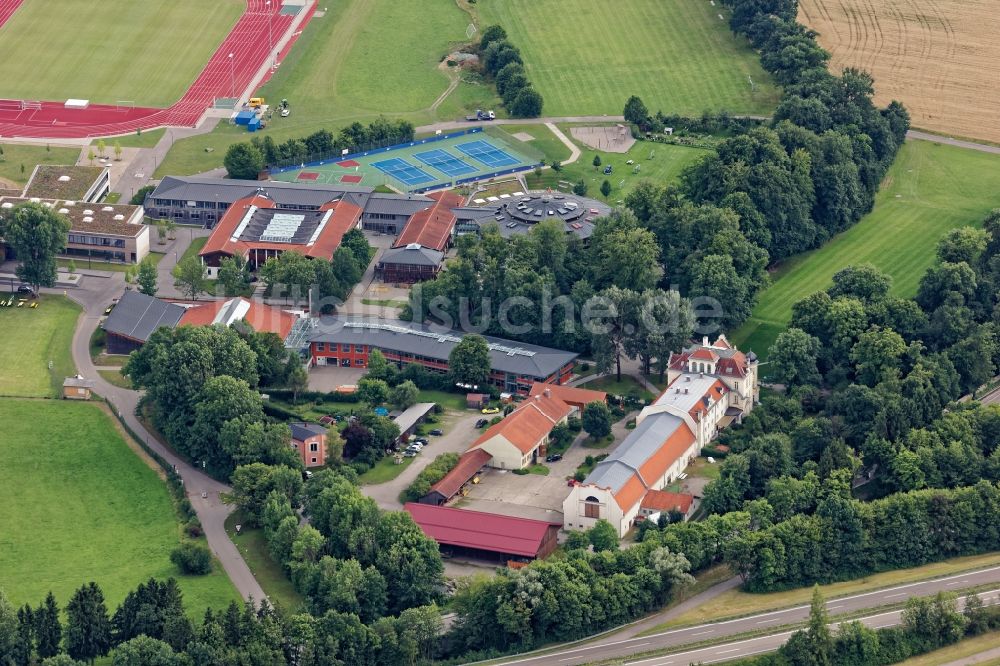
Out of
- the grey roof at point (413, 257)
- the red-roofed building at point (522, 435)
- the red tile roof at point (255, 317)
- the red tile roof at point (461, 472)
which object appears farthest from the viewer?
the grey roof at point (413, 257)

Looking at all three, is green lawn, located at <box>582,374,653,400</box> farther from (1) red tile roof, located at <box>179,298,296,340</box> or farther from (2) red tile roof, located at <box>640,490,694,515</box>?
(1) red tile roof, located at <box>179,298,296,340</box>

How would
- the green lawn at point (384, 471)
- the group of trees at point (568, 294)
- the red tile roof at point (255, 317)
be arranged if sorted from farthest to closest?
the red tile roof at point (255, 317)
the group of trees at point (568, 294)
the green lawn at point (384, 471)

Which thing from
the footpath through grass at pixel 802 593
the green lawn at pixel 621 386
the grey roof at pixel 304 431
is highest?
the grey roof at pixel 304 431

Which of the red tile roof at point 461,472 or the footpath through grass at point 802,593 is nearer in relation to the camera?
the footpath through grass at point 802,593

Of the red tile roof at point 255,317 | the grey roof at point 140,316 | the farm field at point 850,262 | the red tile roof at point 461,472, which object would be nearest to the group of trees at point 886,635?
the red tile roof at point 461,472

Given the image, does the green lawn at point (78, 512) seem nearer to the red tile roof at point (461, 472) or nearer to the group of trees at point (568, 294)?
the red tile roof at point (461, 472)

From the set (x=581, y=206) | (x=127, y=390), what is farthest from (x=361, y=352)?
(x=581, y=206)

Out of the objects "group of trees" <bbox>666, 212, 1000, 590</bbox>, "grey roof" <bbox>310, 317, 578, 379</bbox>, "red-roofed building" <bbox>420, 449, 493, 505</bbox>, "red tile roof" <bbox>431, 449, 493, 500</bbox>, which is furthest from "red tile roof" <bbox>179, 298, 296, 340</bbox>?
"group of trees" <bbox>666, 212, 1000, 590</bbox>
